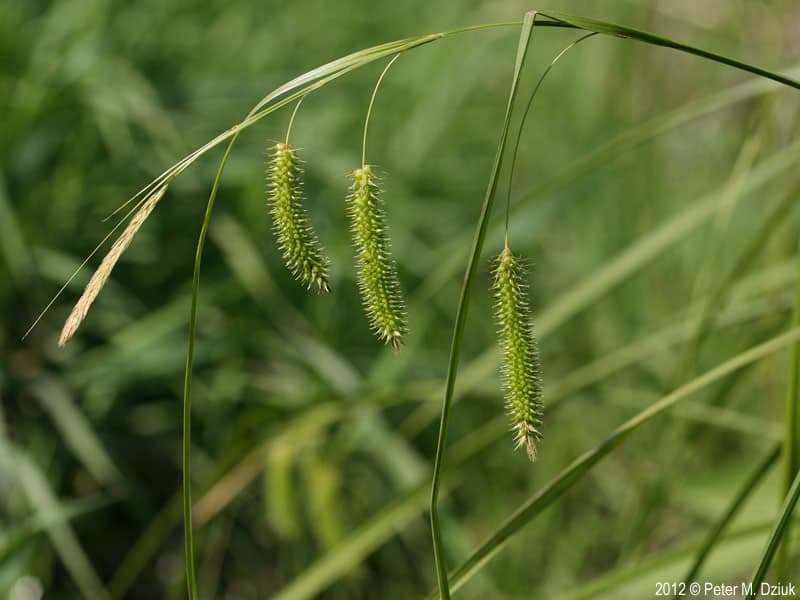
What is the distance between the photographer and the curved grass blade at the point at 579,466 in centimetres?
111

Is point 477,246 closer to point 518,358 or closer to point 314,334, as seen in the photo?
point 518,358

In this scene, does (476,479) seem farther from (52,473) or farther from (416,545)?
(52,473)

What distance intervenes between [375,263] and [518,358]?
16cm

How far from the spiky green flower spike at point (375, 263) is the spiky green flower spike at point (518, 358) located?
0.31 feet

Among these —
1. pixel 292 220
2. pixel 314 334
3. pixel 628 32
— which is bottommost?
pixel 314 334

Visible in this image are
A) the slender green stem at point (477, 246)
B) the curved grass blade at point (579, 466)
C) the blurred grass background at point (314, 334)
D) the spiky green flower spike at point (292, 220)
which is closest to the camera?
the slender green stem at point (477, 246)

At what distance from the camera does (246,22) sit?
350cm

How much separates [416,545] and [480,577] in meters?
0.24

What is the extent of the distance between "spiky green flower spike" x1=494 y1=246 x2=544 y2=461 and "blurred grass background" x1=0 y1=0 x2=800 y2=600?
712 mm

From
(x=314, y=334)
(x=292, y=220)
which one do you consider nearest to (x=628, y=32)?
(x=292, y=220)

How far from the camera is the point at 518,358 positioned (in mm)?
902

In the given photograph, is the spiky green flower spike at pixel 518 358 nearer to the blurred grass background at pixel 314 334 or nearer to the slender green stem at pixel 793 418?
the slender green stem at pixel 793 418

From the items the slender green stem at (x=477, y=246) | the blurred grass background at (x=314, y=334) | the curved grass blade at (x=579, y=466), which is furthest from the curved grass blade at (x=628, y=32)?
the blurred grass background at (x=314, y=334)

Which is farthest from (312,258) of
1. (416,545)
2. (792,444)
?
(416,545)
